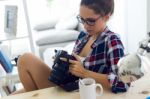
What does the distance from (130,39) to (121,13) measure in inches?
11.0

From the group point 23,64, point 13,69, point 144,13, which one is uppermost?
point 144,13

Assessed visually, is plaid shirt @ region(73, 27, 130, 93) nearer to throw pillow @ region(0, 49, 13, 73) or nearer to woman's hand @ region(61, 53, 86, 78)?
woman's hand @ region(61, 53, 86, 78)

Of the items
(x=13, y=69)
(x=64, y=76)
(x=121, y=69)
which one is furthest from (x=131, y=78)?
(x=13, y=69)

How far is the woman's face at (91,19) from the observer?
1.35 metres

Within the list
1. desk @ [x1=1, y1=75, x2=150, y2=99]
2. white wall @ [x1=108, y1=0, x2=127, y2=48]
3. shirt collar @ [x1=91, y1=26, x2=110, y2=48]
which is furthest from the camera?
white wall @ [x1=108, y1=0, x2=127, y2=48]

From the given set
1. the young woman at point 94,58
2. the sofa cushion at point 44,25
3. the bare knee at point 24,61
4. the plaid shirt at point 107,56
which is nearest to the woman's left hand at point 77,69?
the young woman at point 94,58

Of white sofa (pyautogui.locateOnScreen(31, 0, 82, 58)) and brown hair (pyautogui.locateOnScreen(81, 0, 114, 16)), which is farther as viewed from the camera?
A: white sofa (pyautogui.locateOnScreen(31, 0, 82, 58))

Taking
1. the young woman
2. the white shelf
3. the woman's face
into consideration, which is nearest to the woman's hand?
the young woman

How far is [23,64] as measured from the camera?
1.56 meters

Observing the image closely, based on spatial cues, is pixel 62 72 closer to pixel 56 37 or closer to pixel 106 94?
pixel 106 94

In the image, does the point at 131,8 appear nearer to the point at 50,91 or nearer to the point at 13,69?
the point at 13,69

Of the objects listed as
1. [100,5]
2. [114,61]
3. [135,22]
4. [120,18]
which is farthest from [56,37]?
[114,61]

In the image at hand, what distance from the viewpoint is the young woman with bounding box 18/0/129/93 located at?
4.11 feet

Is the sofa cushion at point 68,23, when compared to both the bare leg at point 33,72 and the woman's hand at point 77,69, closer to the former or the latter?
the bare leg at point 33,72
